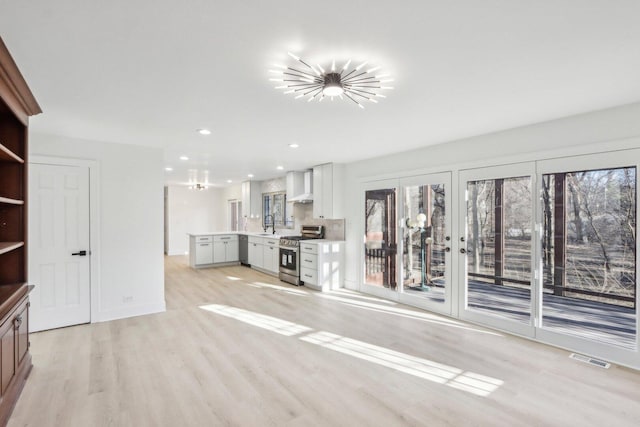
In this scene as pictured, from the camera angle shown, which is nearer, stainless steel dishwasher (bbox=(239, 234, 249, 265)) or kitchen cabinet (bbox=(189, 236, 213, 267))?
kitchen cabinet (bbox=(189, 236, 213, 267))

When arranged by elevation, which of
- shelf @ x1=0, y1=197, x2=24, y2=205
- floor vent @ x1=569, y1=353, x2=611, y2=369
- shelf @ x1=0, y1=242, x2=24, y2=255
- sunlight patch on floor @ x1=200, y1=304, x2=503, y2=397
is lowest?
floor vent @ x1=569, y1=353, x2=611, y2=369

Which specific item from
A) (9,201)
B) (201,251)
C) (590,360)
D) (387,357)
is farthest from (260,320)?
(201,251)

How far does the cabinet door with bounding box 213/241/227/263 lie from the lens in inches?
318

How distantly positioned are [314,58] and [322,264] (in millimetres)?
4154

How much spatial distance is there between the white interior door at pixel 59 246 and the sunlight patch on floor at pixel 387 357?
1.89 metres

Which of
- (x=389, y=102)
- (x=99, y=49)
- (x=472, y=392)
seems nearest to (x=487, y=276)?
(x=472, y=392)

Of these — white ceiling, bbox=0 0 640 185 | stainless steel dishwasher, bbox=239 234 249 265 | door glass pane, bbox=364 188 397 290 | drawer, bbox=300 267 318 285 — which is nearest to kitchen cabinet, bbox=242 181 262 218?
stainless steel dishwasher, bbox=239 234 249 265

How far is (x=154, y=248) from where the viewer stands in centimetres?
445

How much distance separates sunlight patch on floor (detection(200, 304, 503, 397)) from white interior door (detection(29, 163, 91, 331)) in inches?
74.5

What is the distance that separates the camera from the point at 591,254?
124 inches

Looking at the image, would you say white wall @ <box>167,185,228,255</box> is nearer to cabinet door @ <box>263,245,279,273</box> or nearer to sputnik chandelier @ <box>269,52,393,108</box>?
cabinet door @ <box>263,245,279,273</box>

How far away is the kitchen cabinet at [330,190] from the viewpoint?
592 cm

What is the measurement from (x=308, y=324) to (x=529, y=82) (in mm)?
3314

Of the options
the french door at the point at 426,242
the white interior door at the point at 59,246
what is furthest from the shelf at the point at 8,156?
the french door at the point at 426,242
